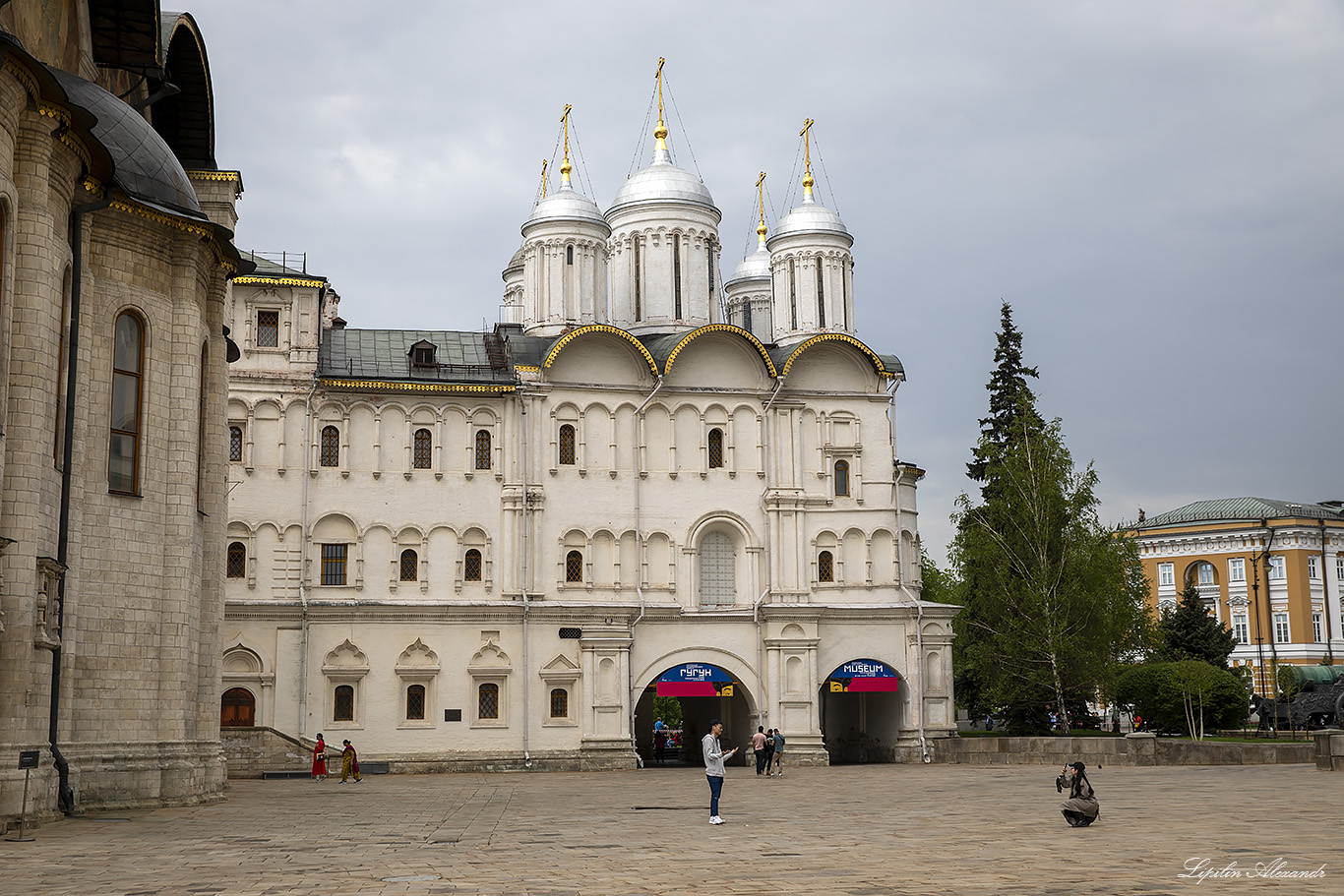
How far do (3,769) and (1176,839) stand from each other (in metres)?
A: 13.8

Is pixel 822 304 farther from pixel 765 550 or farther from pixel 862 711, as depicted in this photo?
pixel 862 711

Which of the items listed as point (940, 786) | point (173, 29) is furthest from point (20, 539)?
point (940, 786)

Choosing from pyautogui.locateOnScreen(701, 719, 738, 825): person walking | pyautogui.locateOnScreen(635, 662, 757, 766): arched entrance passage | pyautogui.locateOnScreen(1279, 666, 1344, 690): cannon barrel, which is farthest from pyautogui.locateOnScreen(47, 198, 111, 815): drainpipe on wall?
pyautogui.locateOnScreen(1279, 666, 1344, 690): cannon barrel

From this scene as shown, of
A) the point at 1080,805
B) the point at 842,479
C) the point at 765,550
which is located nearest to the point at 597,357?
the point at 765,550

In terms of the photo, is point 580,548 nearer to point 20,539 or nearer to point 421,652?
point 421,652

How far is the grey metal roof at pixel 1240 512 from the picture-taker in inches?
3031

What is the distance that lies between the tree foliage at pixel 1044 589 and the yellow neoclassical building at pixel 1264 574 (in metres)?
31.8

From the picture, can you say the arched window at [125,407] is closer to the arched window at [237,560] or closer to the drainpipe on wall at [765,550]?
the arched window at [237,560]

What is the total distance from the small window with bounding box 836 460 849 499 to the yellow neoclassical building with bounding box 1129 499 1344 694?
36.7m

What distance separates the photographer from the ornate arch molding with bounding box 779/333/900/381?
39869 millimetres

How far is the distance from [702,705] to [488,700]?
885 centimetres

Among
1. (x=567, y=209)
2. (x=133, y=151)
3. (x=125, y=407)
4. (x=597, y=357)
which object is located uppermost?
(x=567, y=209)

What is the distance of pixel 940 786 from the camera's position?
26562 mm

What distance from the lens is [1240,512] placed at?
78062mm
